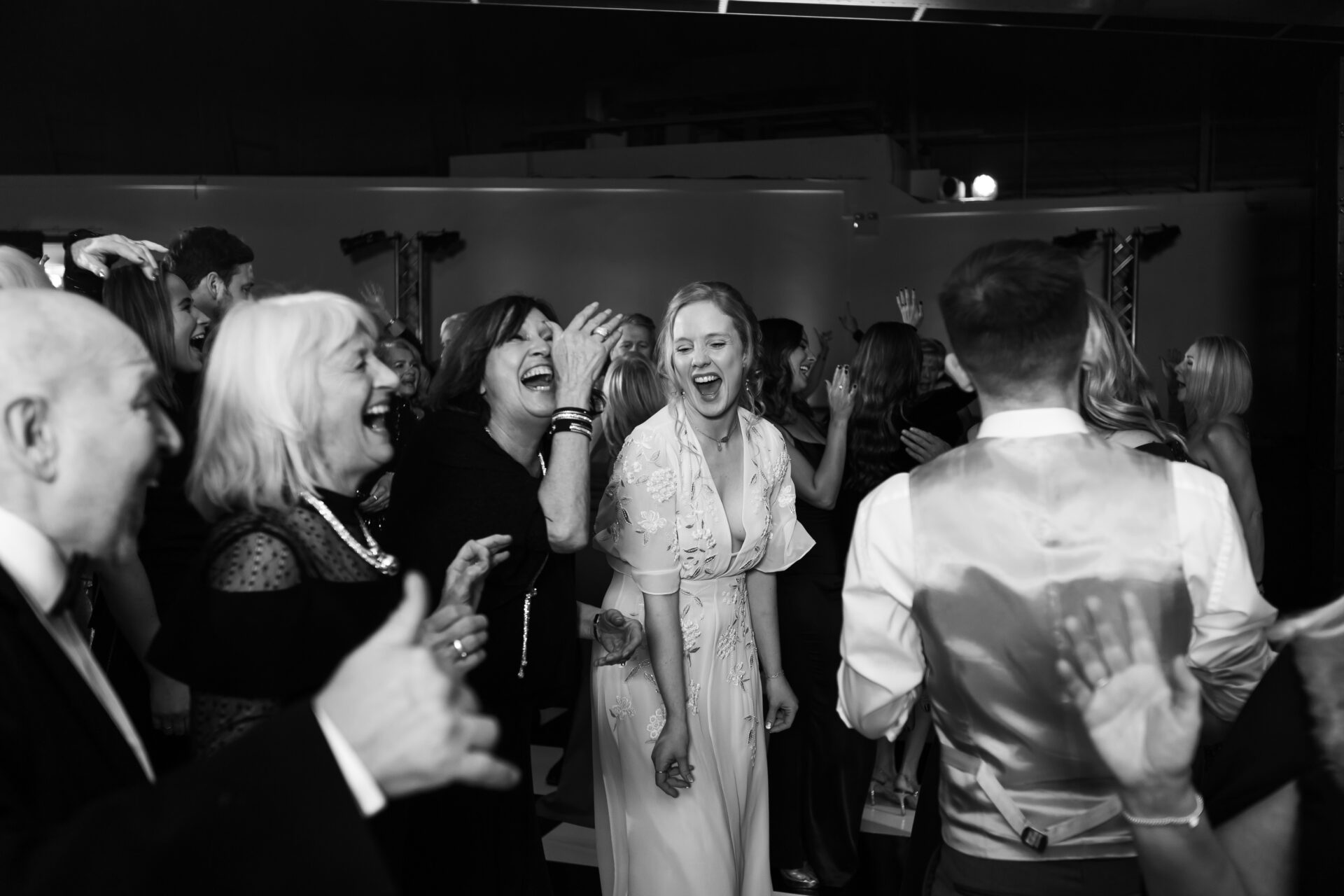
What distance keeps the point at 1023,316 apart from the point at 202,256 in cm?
263

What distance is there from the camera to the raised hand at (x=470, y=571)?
1783 millimetres

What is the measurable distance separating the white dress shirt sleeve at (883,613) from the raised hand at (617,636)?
0.96m

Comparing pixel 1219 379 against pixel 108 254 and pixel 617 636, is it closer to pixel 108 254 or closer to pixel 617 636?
pixel 617 636

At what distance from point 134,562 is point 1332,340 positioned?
5.75m

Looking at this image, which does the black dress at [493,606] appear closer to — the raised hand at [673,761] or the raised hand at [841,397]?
the raised hand at [673,761]

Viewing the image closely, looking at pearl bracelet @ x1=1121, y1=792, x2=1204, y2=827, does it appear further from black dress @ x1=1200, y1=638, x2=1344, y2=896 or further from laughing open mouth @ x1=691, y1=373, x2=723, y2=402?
laughing open mouth @ x1=691, y1=373, x2=723, y2=402

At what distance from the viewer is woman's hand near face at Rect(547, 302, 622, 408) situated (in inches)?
87.4

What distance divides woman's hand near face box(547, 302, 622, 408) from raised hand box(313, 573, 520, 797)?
136cm

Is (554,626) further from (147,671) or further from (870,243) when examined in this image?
(870,243)

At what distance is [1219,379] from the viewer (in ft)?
13.5

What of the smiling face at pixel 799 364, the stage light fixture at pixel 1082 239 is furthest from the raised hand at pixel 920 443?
the stage light fixture at pixel 1082 239

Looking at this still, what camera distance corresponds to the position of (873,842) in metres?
3.63

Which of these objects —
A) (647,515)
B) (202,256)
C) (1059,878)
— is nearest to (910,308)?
(647,515)

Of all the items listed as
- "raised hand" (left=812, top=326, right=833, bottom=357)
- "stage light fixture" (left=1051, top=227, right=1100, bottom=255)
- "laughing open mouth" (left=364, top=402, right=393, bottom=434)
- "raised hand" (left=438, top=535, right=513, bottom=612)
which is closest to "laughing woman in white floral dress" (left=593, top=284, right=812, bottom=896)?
"raised hand" (left=438, top=535, right=513, bottom=612)
